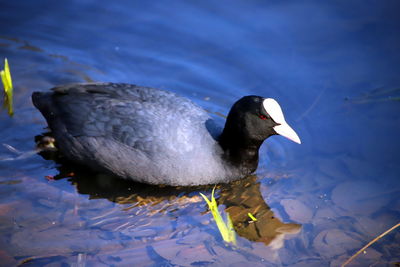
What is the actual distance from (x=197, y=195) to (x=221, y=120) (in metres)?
1.29

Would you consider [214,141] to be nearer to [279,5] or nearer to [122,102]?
[122,102]

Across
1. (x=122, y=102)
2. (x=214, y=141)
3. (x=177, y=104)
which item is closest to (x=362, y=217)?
(x=214, y=141)

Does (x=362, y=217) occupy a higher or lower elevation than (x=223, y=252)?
higher

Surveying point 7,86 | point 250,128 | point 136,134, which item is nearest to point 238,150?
point 250,128

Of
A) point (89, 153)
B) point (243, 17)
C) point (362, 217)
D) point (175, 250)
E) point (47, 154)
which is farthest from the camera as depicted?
point (243, 17)

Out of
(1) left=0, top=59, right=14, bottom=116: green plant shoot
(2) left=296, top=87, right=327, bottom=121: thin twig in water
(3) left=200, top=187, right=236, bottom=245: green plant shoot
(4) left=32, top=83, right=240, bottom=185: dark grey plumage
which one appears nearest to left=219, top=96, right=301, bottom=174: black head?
(4) left=32, top=83, right=240, bottom=185: dark grey plumage

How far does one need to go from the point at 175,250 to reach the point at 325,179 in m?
1.81

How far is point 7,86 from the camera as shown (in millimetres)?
5422

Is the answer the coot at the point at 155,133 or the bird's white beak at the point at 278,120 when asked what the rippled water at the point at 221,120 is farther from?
the bird's white beak at the point at 278,120

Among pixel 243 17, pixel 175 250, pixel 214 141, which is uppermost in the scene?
pixel 243 17

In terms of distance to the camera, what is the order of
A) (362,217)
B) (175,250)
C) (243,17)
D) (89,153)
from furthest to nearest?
(243,17), (89,153), (362,217), (175,250)

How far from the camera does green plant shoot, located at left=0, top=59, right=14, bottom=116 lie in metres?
5.24

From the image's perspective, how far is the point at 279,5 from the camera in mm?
7230

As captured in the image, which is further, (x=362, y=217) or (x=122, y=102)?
(x=122, y=102)
